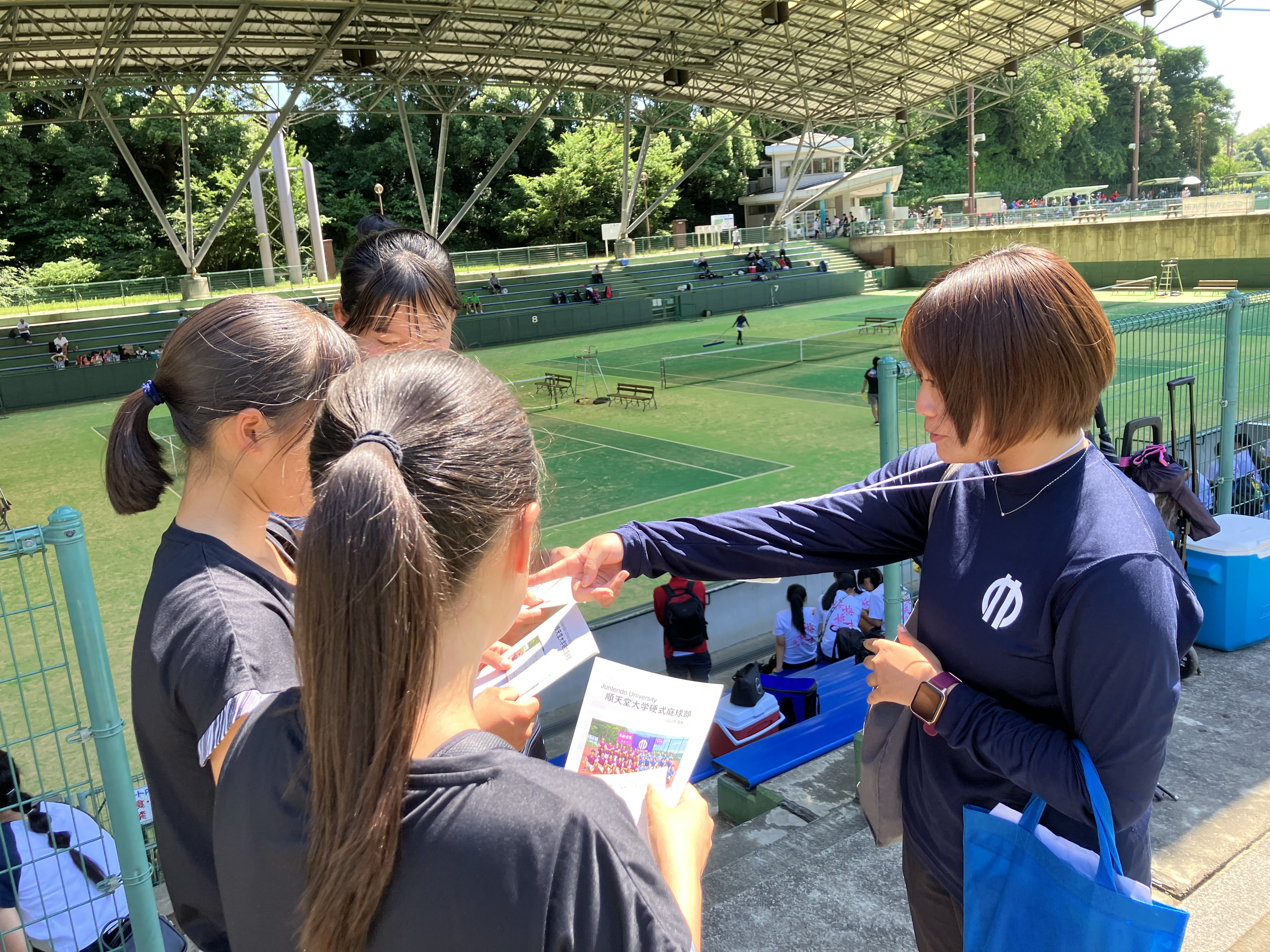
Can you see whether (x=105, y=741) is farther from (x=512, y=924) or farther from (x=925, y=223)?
(x=925, y=223)

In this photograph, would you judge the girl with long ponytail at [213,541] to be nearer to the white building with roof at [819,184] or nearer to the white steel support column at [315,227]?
the white steel support column at [315,227]

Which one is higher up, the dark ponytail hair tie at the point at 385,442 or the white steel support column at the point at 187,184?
the white steel support column at the point at 187,184

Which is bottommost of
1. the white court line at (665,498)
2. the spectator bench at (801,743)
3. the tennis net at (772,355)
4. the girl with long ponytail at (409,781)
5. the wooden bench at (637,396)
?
the white court line at (665,498)

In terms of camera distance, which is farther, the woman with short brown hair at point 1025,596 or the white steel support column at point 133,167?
the white steel support column at point 133,167

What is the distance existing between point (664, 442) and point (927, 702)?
43.2ft

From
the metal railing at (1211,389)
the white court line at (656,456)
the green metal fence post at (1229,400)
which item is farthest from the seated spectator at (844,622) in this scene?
the white court line at (656,456)

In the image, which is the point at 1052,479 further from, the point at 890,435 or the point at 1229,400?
the point at 1229,400

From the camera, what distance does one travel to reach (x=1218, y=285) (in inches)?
1118

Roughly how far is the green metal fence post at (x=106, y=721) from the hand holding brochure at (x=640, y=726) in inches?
52.6

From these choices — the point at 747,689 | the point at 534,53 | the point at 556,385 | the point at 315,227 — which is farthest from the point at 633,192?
the point at 747,689

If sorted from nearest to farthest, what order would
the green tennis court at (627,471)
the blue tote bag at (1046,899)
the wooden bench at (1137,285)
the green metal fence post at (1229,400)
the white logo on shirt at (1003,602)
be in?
the blue tote bag at (1046,899), the white logo on shirt at (1003,602), the green metal fence post at (1229,400), the green tennis court at (627,471), the wooden bench at (1137,285)

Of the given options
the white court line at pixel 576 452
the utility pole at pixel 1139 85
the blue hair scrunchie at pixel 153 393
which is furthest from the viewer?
the utility pole at pixel 1139 85

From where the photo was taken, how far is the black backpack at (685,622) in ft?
20.5

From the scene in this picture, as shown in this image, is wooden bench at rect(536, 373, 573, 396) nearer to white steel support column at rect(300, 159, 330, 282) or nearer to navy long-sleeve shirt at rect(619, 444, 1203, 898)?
white steel support column at rect(300, 159, 330, 282)
